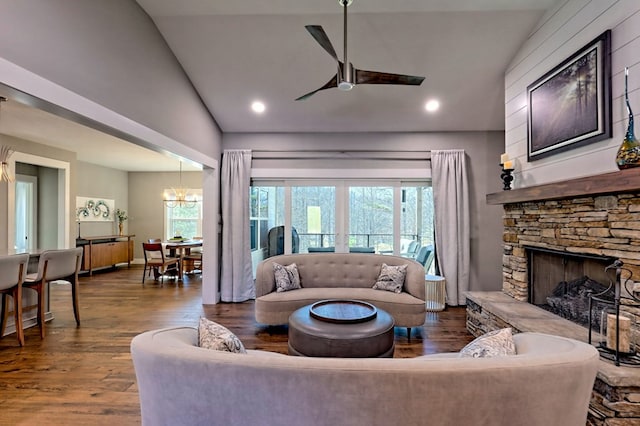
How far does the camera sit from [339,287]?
4.32 meters

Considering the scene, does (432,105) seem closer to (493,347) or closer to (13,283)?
(493,347)

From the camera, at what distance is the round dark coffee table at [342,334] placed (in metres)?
2.45

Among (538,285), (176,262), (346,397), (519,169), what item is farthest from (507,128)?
(176,262)

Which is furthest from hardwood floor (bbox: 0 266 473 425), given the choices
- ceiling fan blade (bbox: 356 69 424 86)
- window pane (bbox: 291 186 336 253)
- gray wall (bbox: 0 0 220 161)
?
ceiling fan blade (bbox: 356 69 424 86)

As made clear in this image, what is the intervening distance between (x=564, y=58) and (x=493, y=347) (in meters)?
2.92

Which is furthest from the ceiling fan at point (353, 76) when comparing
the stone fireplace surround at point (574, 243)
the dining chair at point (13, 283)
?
the dining chair at point (13, 283)

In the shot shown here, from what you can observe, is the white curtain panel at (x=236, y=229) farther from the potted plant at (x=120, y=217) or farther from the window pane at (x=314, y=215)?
the potted plant at (x=120, y=217)

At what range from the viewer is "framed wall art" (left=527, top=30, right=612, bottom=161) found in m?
2.48

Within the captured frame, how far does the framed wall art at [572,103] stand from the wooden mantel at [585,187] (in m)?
0.38

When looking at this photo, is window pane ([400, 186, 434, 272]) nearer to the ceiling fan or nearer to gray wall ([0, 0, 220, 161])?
the ceiling fan

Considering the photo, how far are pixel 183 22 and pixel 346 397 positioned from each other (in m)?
4.03

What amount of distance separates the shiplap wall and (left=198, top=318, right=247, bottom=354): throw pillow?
2.99 m

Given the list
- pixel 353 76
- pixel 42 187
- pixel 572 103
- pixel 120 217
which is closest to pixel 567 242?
pixel 572 103

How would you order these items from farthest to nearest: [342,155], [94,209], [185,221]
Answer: [185,221] → [94,209] → [342,155]
